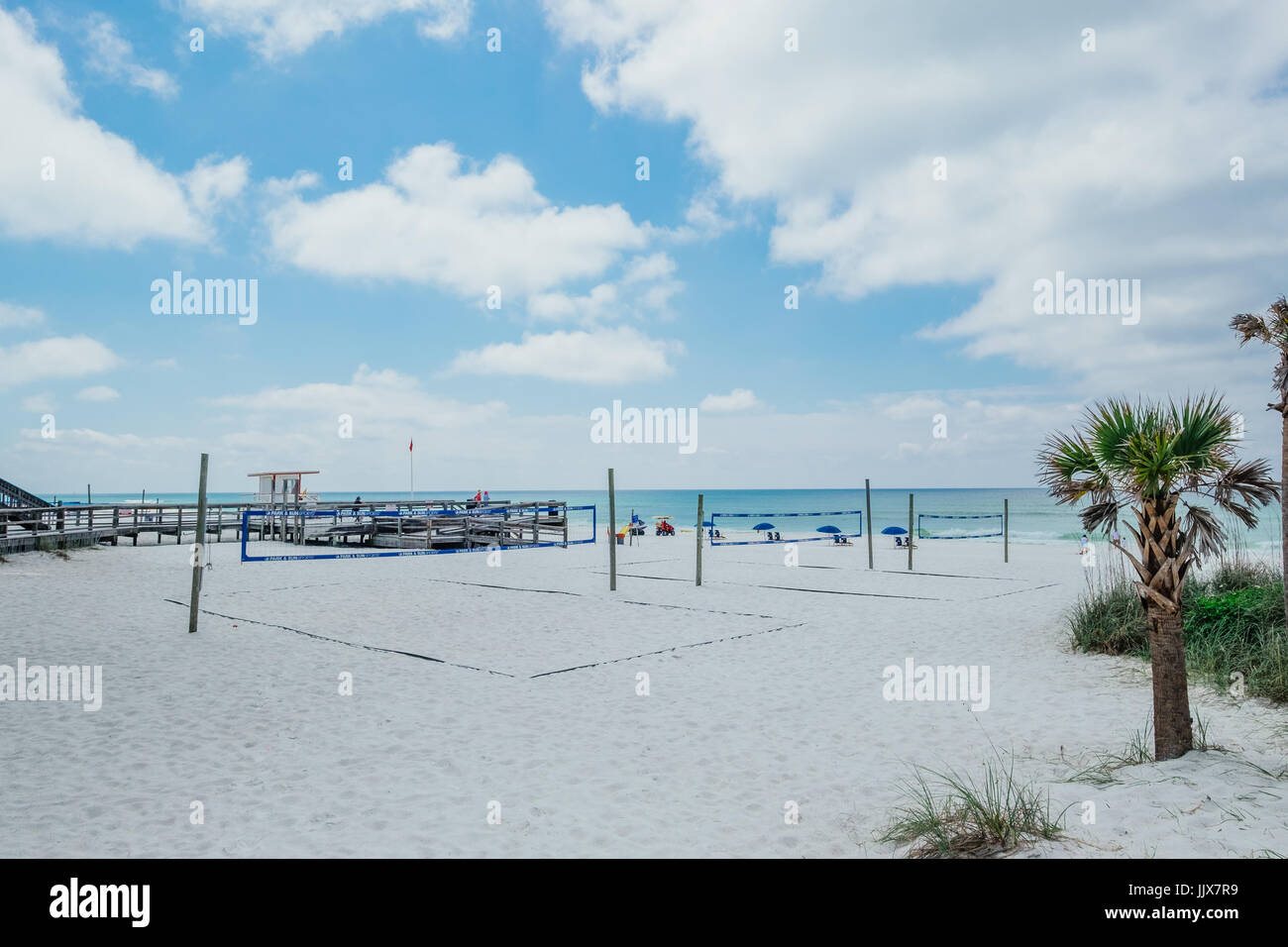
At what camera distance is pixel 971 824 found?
3688 mm

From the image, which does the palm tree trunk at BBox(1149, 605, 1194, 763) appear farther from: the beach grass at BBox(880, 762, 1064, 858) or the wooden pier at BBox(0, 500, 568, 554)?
the wooden pier at BBox(0, 500, 568, 554)

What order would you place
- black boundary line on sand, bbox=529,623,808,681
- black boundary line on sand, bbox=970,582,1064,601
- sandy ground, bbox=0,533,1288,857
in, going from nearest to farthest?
sandy ground, bbox=0,533,1288,857, black boundary line on sand, bbox=529,623,808,681, black boundary line on sand, bbox=970,582,1064,601

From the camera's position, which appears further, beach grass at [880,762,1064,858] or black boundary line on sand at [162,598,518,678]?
black boundary line on sand at [162,598,518,678]

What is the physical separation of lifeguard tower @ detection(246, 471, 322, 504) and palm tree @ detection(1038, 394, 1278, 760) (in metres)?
28.8

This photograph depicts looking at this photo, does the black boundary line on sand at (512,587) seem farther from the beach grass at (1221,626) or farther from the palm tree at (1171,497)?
the palm tree at (1171,497)

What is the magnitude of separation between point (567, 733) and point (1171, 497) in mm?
4187

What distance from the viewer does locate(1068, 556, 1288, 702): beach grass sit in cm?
638

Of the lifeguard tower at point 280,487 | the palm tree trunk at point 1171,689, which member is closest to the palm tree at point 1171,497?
the palm tree trunk at point 1171,689

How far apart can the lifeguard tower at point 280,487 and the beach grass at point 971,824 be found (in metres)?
28.5

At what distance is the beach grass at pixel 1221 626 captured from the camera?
6.38 m

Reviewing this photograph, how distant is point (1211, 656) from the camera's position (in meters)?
7.04
